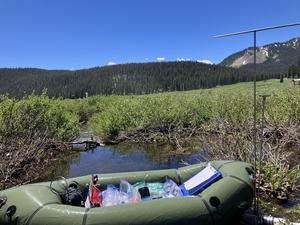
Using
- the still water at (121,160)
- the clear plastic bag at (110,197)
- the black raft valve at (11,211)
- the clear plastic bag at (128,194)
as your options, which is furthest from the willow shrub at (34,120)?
the black raft valve at (11,211)

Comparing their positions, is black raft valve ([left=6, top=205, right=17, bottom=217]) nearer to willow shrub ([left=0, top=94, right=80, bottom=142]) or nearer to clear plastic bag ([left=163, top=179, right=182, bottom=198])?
clear plastic bag ([left=163, top=179, right=182, bottom=198])

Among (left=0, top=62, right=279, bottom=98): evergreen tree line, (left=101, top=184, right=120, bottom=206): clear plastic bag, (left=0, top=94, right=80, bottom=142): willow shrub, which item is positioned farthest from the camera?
(left=0, top=62, right=279, bottom=98): evergreen tree line

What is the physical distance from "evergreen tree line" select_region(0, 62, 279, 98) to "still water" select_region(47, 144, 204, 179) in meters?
117

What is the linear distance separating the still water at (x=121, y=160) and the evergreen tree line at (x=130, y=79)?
384 feet

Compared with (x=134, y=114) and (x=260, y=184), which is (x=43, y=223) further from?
(x=134, y=114)

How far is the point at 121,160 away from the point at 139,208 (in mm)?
8857

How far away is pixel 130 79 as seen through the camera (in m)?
156

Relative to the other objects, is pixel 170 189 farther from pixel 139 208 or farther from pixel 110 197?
pixel 139 208

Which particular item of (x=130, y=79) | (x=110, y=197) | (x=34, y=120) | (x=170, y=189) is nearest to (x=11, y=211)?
(x=110, y=197)

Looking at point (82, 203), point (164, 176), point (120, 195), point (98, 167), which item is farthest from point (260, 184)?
point (98, 167)

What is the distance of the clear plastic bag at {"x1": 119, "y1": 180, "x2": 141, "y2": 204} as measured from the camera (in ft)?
20.5

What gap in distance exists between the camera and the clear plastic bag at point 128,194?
20.5 ft

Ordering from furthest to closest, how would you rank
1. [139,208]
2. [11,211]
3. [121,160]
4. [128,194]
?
[121,160] → [128,194] → [11,211] → [139,208]

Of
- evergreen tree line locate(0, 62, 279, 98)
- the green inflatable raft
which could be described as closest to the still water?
the green inflatable raft
